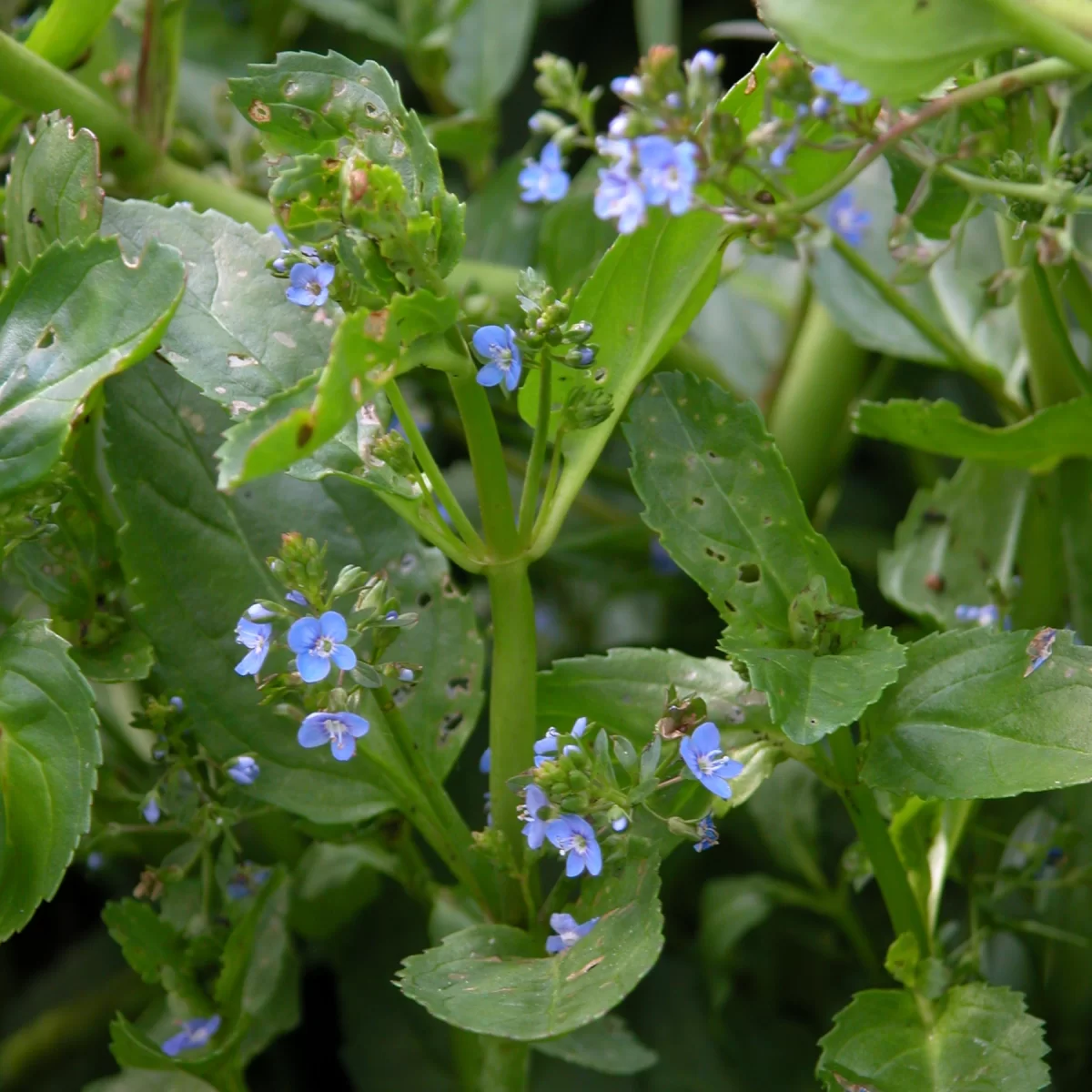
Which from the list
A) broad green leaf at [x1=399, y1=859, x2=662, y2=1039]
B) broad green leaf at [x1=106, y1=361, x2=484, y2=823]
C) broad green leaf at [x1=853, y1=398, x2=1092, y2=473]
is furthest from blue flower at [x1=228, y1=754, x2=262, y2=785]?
broad green leaf at [x1=853, y1=398, x2=1092, y2=473]

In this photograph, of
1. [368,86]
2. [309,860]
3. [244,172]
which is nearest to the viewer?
[368,86]

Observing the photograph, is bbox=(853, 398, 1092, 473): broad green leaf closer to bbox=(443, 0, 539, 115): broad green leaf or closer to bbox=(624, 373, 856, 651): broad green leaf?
bbox=(624, 373, 856, 651): broad green leaf

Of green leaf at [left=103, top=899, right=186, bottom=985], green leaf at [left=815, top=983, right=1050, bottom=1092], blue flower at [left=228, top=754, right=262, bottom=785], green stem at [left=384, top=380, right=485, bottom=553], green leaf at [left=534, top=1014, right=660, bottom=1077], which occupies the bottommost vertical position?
green leaf at [left=534, top=1014, right=660, bottom=1077]

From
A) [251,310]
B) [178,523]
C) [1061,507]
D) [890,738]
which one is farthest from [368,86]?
[1061,507]

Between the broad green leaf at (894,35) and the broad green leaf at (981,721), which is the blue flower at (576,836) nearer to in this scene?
the broad green leaf at (981,721)

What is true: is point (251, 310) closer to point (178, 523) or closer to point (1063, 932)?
point (178, 523)

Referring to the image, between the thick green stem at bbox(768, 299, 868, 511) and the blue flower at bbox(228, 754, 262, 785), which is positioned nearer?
the blue flower at bbox(228, 754, 262, 785)

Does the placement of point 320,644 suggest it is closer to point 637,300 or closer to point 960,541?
→ point 637,300
